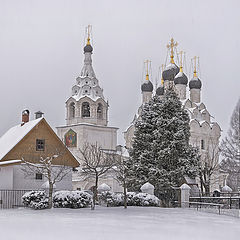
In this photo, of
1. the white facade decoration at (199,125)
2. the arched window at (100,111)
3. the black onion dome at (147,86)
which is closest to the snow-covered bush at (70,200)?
the arched window at (100,111)

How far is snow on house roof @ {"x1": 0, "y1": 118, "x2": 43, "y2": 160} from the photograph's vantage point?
105ft

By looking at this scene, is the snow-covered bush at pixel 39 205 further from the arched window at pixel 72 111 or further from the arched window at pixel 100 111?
the arched window at pixel 72 111

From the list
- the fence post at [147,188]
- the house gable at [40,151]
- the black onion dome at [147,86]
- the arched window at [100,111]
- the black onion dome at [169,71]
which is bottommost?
the fence post at [147,188]

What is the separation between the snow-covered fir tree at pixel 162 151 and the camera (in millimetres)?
31000

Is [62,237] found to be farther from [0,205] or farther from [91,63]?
[91,63]

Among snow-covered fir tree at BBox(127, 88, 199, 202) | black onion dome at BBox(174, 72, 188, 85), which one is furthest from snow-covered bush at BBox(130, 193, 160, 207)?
black onion dome at BBox(174, 72, 188, 85)

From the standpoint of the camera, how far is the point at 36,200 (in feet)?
83.9

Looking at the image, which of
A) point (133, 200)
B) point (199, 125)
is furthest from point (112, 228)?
point (199, 125)

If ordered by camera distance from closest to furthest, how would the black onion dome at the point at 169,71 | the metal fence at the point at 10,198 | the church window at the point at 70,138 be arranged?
the metal fence at the point at 10,198, the church window at the point at 70,138, the black onion dome at the point at 169,71

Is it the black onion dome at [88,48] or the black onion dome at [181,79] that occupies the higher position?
the black onion dome at [88,48]

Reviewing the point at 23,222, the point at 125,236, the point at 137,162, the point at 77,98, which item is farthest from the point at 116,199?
the point at 77,98

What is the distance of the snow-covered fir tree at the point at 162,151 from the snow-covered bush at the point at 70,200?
6.27 meters

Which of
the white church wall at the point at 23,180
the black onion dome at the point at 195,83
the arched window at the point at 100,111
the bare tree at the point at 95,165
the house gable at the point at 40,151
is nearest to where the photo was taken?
the white church wall at the point at 23,180

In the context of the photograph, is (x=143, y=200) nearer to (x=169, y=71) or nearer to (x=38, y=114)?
(x=38, y=114)
